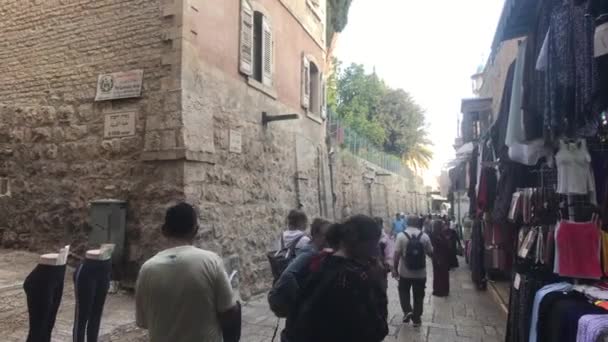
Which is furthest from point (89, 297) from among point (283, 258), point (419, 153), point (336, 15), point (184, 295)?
point (419, 153)

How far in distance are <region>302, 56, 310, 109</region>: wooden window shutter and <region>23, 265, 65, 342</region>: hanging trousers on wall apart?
8.28m

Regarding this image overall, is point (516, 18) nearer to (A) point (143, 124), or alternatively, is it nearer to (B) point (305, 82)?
(A) point (143, 124)

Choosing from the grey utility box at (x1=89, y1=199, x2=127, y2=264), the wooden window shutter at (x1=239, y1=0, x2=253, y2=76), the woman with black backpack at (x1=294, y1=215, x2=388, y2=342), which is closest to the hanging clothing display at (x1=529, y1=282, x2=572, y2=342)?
the woman with black backpack at (x1=294, y1=215, x2=388, y2=342)

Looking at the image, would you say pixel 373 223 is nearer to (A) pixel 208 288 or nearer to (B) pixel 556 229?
(A) pixel 208 288

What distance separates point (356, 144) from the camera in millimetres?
18969

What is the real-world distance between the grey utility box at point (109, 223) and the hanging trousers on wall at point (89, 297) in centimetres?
250

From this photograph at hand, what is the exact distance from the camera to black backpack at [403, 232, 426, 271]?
5996 mm

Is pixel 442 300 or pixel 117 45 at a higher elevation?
pixel 117 45

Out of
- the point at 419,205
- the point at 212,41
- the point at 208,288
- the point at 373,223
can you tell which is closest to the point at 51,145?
the point at 212,41

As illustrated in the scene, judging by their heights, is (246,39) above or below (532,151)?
above

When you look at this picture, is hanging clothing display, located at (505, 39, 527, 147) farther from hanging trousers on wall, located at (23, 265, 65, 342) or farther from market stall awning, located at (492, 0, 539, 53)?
hanging trousers on wall, located at (23, 265, 65, 342)

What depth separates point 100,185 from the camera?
6.90m

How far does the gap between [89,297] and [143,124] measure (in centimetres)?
331

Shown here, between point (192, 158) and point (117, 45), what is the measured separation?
2270mm
